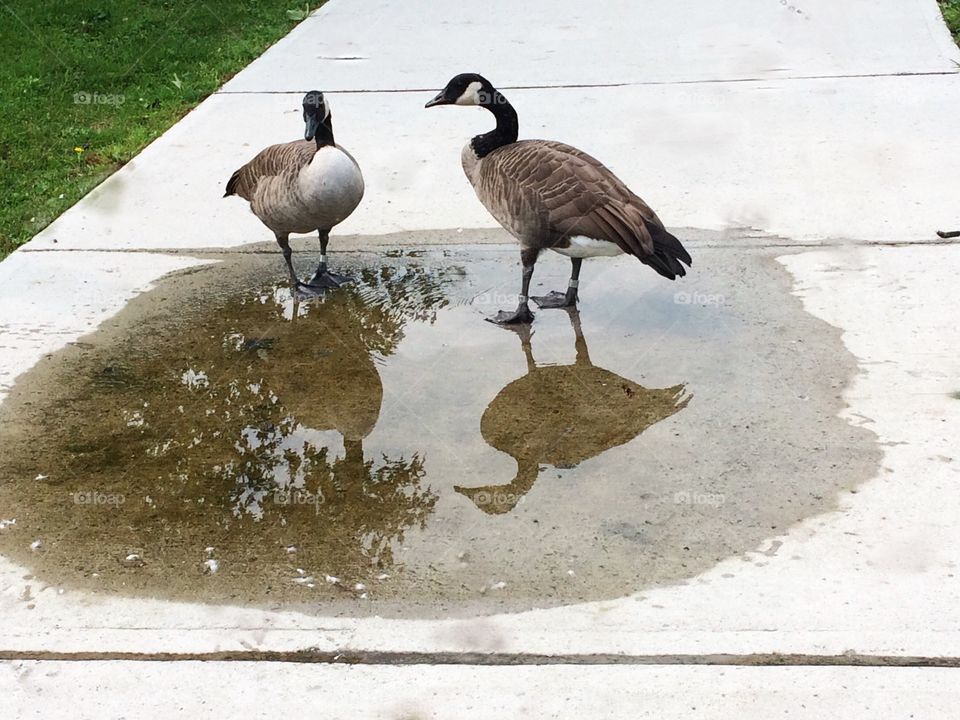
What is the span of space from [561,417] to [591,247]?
1085mm

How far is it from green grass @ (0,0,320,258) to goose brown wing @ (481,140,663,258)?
134 inches

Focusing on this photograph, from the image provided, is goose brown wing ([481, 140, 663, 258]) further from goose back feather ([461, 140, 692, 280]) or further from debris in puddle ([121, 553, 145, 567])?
debris in puddle ([121, 553, 145, 567])

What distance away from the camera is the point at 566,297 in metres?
6.29

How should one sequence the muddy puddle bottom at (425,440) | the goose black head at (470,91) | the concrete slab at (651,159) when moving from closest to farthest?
1. the muddy puddle bottom at (425,440)
2. the goose black head at (470,91)
3. the concrete slab at (651,159)

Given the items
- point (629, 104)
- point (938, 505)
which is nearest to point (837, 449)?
point (938, 505)

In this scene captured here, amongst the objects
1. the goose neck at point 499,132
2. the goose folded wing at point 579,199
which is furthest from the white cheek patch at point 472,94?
the goose folded wing at point 579,199

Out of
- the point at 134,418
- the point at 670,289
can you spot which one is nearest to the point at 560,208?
the point at 670,289

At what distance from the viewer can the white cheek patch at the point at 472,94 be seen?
21.4 ft

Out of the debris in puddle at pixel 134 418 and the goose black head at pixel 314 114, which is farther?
the goose black head at pixel 314 114

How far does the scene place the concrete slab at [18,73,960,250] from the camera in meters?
7.27

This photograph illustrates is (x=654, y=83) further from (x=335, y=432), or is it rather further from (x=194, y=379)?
(x=335, y=432)

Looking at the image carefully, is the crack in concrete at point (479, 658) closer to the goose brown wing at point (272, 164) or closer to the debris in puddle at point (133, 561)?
the debris in puddle at point (133, 561)

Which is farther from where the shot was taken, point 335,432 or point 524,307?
point 524,307

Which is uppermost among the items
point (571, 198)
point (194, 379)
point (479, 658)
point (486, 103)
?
point (486, 103)
